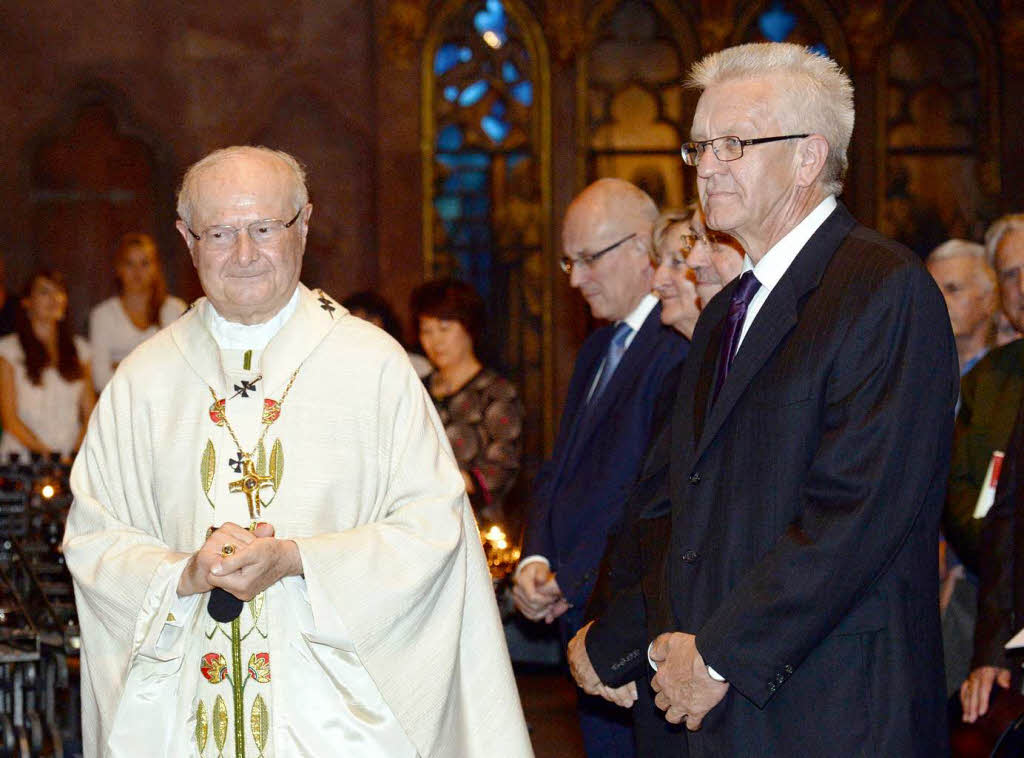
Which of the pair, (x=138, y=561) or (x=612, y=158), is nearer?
(x=138, y=561)

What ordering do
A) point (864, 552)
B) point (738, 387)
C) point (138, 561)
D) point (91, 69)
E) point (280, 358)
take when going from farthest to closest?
1. point (91, 69)
2. point (280, 358)
3. point (138, 561)
4. point (738, 387)
5. point (864, 552)

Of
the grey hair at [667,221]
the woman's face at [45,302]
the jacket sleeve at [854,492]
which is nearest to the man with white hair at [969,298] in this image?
the grey hair at [667,221]

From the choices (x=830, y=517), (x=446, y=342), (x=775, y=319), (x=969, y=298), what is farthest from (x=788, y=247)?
(x=446, y=342)

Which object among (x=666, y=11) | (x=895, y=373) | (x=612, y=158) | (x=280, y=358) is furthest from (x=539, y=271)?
(x=895, y=373)

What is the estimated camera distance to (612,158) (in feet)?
32.4

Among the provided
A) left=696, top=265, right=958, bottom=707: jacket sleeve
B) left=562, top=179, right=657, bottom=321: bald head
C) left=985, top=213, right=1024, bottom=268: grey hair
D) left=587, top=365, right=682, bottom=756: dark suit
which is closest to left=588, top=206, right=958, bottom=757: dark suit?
left=696, top=265, right=958, bottom=707: jacket sleeve

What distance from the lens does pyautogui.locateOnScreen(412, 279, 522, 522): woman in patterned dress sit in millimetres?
5477

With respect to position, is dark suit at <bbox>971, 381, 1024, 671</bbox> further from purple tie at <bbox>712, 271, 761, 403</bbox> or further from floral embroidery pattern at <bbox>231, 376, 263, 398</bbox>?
floral embroidery pattern at <bbox>231, 376, 263, 398</bbox>

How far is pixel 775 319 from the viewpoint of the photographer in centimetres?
255

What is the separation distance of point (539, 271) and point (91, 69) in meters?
3.30

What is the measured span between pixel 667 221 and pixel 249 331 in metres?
1.39

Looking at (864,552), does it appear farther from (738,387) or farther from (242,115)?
(242,115)

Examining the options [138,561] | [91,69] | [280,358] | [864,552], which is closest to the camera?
[864,552]

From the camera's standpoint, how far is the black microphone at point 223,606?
9.00ft
